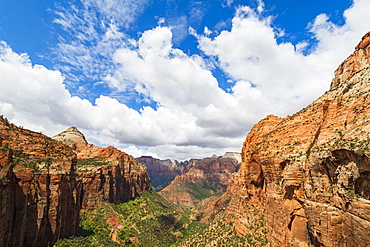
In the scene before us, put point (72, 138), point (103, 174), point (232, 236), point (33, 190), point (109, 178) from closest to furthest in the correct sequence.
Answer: point (33, 190), point (232, 236), point (103, 174), point (109, 178), point (72, 138)

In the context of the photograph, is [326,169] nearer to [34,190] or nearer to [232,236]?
[232,236]

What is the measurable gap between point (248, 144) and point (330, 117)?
3070 centimetres

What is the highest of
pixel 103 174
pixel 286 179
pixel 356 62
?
pixel 356 62


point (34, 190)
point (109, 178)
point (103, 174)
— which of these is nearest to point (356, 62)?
point (34, 190)

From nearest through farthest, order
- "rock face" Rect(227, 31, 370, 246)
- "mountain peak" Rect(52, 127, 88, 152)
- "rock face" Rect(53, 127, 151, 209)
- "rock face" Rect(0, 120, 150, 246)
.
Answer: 1. "rock face" Rect(227, 31, 370, 246)
2. "rock face" Rect(0, 120, 150, 246)
3. "rock face" Rect(53, 127, 151, 209)
4. "mountain peak" Rect(52, 127, 88, 152)

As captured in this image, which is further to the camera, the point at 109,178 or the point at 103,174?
the point at 109,178

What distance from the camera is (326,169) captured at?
2825 cm

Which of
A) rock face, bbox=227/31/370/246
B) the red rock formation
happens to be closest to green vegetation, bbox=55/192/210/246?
the red rock formation

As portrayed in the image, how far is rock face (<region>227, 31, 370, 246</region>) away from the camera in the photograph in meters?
22.6

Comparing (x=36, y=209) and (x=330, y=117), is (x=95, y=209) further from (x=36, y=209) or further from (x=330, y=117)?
(x=330, y=117)

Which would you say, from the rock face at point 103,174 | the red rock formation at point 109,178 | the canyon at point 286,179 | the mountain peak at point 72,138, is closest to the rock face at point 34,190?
the canyon at point 286,179

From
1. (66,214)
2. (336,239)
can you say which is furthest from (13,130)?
(336,239)

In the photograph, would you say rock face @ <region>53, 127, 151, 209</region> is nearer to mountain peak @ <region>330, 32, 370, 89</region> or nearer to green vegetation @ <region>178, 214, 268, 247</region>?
green vegetation @ <region>178, 214, 268, 247</region>

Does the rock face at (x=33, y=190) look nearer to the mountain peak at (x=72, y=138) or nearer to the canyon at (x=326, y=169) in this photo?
the canyon at (x=326, y=169)
